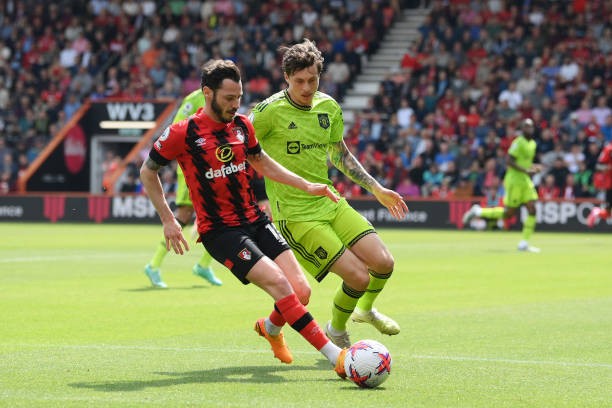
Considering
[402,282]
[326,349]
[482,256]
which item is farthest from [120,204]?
[326,349]

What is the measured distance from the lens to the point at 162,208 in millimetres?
8188

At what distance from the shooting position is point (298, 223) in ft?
30.1

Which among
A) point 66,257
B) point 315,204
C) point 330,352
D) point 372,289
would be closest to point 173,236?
point 330,352

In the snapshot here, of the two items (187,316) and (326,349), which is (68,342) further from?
(326,349)

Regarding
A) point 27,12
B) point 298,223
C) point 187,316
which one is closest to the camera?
point 298,223

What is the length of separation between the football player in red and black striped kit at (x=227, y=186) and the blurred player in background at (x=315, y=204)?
668 millimetres

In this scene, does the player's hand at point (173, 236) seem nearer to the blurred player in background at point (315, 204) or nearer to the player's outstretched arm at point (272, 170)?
the player's outstretched arm at point (272, 170)

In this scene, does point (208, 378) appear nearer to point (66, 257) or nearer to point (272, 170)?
point (272, 170)

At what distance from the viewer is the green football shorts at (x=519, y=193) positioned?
24.0 m

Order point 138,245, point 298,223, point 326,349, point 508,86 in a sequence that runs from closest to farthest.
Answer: point 326,349 < point 298,223 < point 138,245 < point 508,86

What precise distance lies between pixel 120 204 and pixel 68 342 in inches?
966

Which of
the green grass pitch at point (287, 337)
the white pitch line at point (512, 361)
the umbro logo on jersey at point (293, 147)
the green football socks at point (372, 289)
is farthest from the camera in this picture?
the green football socks at point (372, 289)

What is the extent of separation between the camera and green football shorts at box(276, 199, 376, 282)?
355 inches

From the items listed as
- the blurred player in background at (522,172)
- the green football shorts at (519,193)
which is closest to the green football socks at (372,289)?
the blurred player in background at (522,172)
